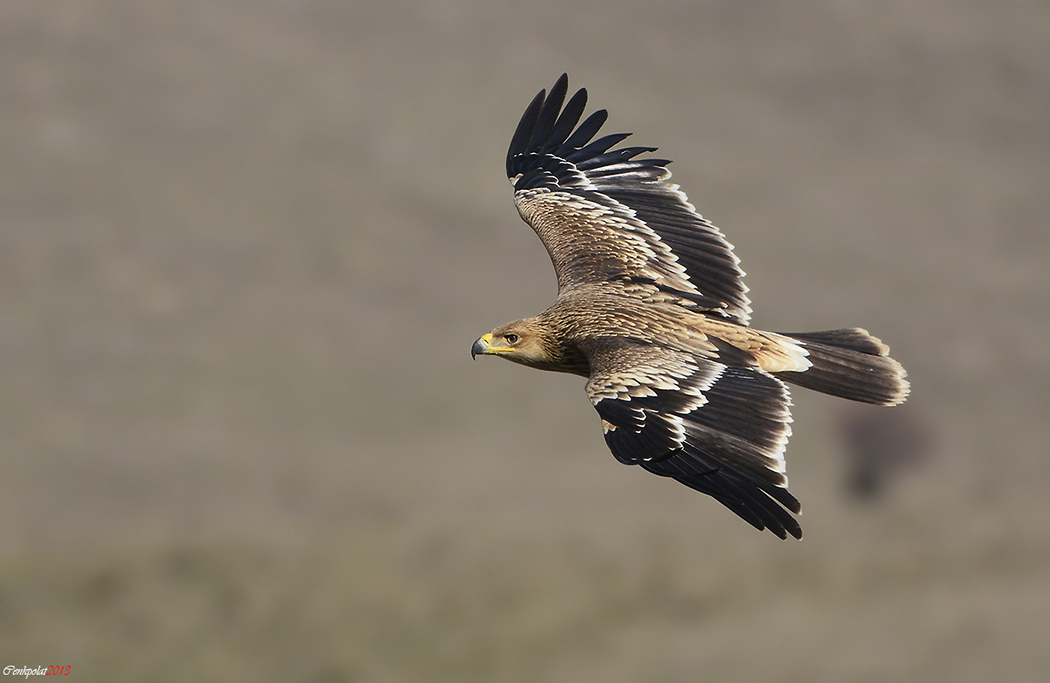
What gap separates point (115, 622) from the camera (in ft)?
103

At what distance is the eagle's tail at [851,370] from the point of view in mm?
9508

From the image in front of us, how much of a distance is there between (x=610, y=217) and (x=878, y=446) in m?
24.7

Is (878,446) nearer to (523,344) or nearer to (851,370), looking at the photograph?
(851,370)

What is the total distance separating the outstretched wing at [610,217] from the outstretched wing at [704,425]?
5.07 feet

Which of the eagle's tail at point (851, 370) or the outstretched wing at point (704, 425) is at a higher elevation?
the eagle's tail at point (851, 370)

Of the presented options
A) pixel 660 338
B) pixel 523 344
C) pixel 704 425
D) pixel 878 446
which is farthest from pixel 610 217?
pixel 878 446

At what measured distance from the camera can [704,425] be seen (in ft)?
27.2

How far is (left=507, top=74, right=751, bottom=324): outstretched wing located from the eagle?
0.01 m

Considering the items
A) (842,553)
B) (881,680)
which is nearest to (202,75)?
(842,553)

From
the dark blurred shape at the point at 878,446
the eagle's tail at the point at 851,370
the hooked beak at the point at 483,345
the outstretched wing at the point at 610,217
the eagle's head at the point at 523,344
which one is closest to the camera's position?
the eagle's tail at the point at 851,370

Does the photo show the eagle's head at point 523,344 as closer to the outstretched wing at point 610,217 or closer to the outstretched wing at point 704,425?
the outstretched wing at point 610,217

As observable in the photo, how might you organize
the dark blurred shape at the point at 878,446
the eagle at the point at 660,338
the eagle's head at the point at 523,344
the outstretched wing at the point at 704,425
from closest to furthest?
the outstretched wing at the point at 704,425 < the eagle at the point at 660,338 < the eagle's head at the point at 523,344 < the dark blurred shape at the point at 878,446

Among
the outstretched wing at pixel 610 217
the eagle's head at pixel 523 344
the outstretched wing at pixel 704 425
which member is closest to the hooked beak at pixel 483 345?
the eagle's head at pixel 523 344

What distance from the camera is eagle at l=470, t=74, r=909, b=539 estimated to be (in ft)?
26.6
